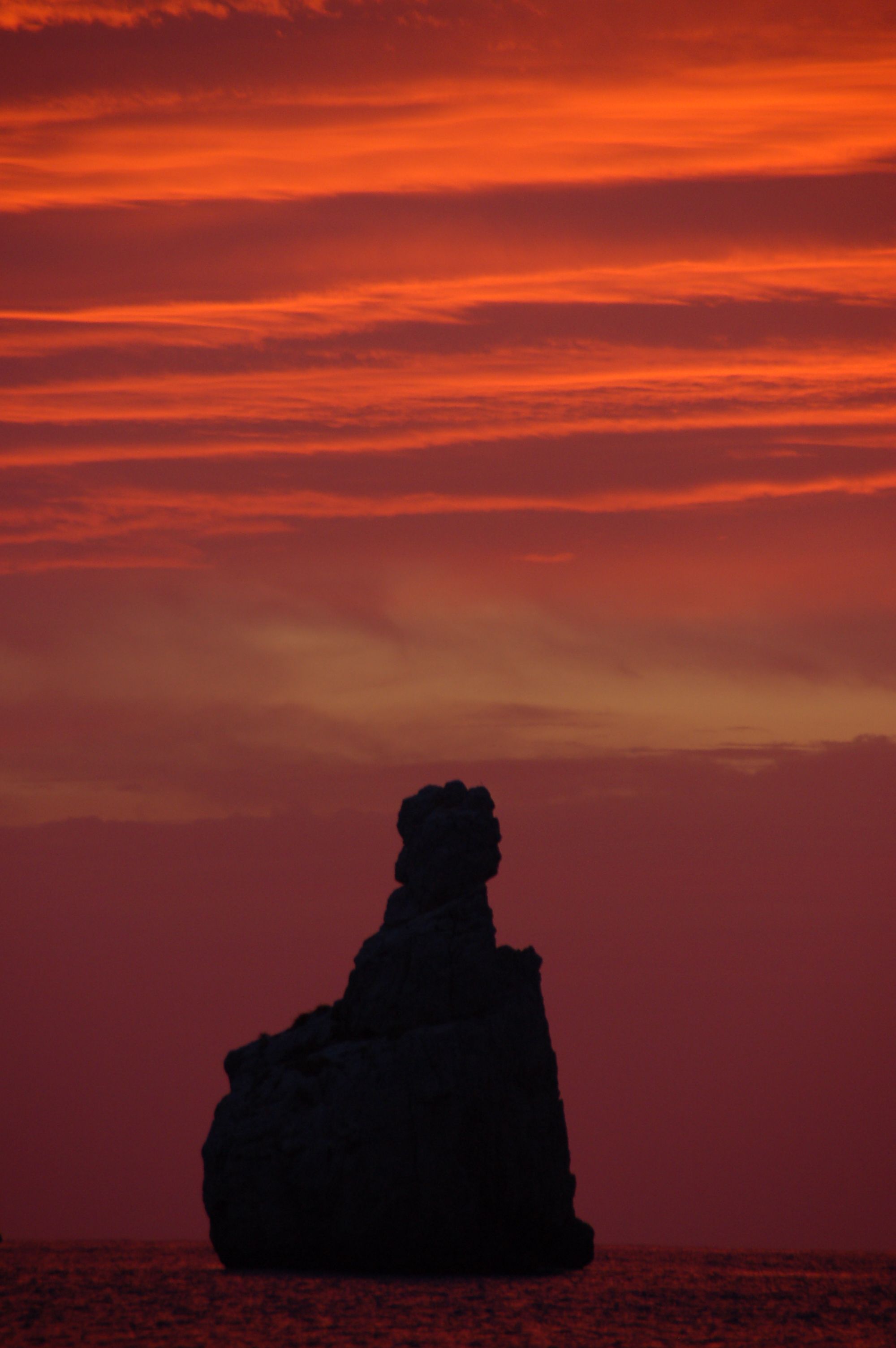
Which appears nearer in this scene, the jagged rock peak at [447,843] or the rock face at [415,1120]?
the rock face at [415,1120]

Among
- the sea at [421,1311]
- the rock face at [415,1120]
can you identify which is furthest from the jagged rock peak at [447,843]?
the sea at [421,1311]

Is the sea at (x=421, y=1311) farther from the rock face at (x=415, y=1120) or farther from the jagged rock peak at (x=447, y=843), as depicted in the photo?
the jagged rock peak at (x=447, y=843)

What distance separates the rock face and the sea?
1.99 metres

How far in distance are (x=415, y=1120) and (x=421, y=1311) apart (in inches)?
538

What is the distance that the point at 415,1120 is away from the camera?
98188 mm


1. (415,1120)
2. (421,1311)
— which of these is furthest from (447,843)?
(421,1311)

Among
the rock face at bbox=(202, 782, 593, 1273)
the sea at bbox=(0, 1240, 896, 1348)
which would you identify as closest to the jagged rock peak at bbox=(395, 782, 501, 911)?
the rock face at bbox=(202, 782, 593, 1273)

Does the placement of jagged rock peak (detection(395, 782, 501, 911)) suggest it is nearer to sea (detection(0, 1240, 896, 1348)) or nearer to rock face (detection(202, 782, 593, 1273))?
rock face (detection(202, 782, 593, 1273))

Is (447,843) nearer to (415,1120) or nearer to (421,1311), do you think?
(415,1120)

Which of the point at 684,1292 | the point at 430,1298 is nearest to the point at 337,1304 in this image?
the point at 430,1298

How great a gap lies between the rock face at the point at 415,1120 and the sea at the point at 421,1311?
1.99 m

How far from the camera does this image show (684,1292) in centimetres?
11738

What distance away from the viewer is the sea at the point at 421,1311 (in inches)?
3118

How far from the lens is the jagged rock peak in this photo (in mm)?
106312
